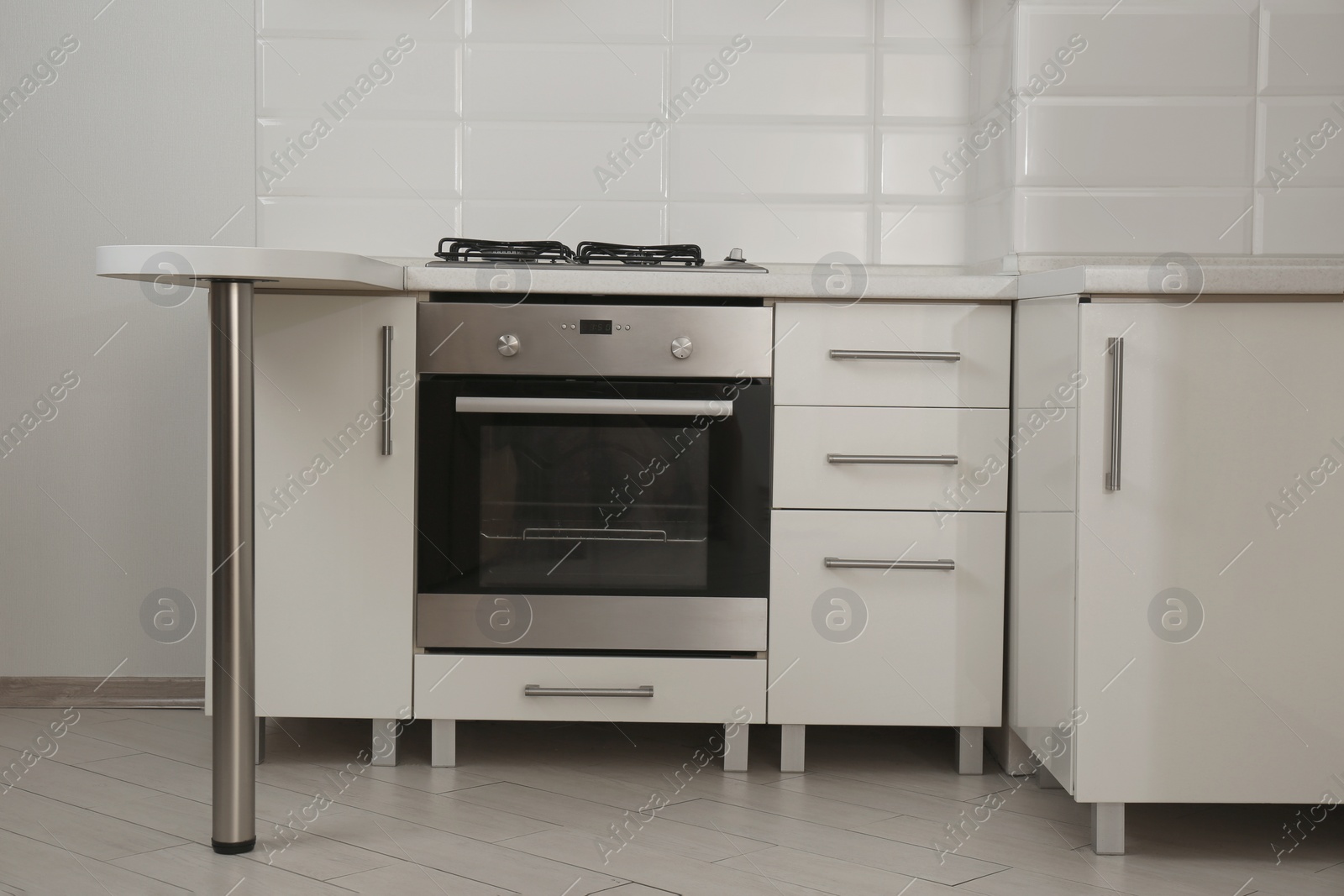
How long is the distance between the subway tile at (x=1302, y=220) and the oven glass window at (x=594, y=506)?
125 cm

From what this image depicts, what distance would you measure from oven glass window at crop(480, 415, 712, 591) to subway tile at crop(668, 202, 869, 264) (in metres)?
0.69

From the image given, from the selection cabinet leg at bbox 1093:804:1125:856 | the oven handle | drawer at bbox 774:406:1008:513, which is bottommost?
cabinet leg at bbox 1093:804:1125:856

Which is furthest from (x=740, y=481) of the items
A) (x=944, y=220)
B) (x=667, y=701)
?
(x=944, y=220)

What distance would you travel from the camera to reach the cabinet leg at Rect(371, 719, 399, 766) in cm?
198

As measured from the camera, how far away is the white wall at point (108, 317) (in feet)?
7.86

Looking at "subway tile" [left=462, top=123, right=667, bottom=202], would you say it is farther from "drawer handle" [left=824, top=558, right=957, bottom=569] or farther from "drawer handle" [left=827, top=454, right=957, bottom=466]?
"drawer handle" [left=824, top=558, right=957, bottom=569]

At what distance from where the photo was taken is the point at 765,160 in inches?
96.3

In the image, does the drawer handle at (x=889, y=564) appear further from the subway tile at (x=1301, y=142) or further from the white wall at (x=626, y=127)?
the subway tile at (x=1301, y=142)

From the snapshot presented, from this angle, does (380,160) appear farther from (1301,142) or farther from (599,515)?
(1301,142)

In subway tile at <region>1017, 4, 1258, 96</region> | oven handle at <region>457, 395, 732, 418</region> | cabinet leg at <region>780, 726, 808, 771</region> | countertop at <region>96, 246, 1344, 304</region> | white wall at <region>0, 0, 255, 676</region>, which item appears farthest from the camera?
white wall at <region>0, 0, 255, 676</region>

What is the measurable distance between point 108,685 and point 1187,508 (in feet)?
7.50

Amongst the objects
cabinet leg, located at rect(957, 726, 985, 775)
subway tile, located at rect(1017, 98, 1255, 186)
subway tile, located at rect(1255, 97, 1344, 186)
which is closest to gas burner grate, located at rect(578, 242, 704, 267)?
subway tile, located at rect(1017, 98, 1255, 186)

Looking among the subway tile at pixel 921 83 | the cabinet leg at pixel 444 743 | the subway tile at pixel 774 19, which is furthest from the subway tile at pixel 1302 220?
the cabinet leg at pixel 444 743

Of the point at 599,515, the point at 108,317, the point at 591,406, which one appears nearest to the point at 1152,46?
the point at 591,406
